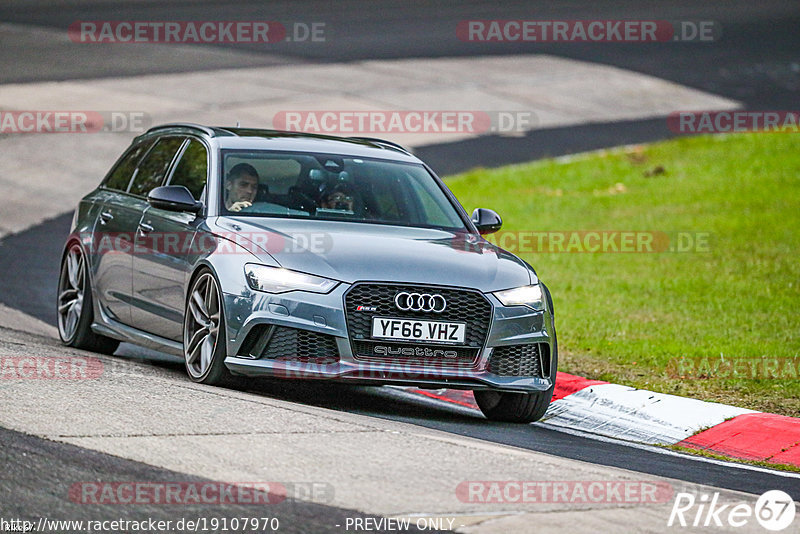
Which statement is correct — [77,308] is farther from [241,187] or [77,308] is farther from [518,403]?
[518,403]

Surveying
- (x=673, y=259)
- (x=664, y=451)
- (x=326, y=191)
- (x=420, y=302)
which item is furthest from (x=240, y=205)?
(x=673, y=259)

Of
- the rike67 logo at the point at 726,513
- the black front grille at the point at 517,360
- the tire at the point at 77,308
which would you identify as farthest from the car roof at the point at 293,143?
the rike67 logo at the point at 726,513

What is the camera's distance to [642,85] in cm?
3088

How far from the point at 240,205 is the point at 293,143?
844mm

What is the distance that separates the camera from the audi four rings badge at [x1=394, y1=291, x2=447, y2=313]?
26.9 ft

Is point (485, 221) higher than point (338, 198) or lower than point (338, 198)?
lower

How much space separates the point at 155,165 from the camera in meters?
10.4

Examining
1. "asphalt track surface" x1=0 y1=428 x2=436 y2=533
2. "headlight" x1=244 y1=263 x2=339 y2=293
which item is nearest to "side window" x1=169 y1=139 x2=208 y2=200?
"headlight" x1=244 y1=263 x2=339 y2=293

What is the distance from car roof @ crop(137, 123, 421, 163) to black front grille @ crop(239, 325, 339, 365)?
6.24ft

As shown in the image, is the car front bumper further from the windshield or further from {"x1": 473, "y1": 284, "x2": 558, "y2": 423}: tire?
the windshield

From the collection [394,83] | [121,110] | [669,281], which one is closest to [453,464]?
[669,281]

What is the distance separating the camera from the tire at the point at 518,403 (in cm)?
892

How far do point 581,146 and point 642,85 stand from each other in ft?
21.1

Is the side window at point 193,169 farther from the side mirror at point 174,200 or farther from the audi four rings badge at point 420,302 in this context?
the audi four rings badge at point 420,302
